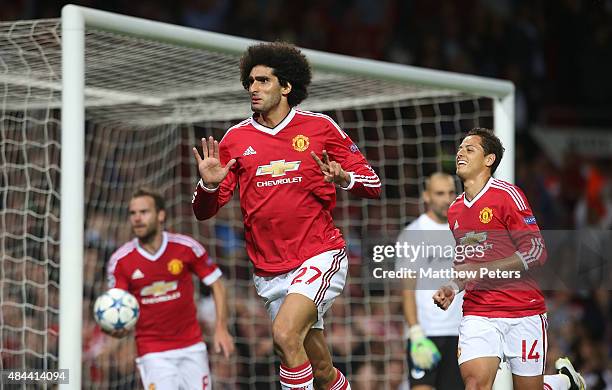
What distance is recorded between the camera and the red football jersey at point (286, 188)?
667cm

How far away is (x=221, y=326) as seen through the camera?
8.76 m

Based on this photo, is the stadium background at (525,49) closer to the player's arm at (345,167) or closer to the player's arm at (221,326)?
the player's arm at (221,326)

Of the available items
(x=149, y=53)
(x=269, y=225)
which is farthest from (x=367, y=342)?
(x=269, y=225)

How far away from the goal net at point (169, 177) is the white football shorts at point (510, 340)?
9.15 ft

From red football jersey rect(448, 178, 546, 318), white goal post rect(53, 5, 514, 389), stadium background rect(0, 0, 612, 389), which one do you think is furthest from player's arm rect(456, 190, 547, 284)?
stadium background rect(0, 0, 612, 389)

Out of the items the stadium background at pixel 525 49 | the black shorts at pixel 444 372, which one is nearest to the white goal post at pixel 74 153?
the black shorts at pixel 444 372

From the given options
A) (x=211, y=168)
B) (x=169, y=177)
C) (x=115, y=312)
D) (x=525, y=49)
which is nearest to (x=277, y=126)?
(x=211, y=168)

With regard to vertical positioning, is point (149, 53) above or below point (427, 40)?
below

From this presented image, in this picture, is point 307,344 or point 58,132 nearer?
point 307,344

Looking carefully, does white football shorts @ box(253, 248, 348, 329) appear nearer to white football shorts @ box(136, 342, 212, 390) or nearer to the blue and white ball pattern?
the blue and white ball pattern

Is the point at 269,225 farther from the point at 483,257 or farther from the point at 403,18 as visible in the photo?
the point at 403,18

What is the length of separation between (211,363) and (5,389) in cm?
261

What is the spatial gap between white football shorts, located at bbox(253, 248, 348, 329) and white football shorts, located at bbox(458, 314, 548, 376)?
84 centimetres

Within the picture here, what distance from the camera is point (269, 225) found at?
670 cm
